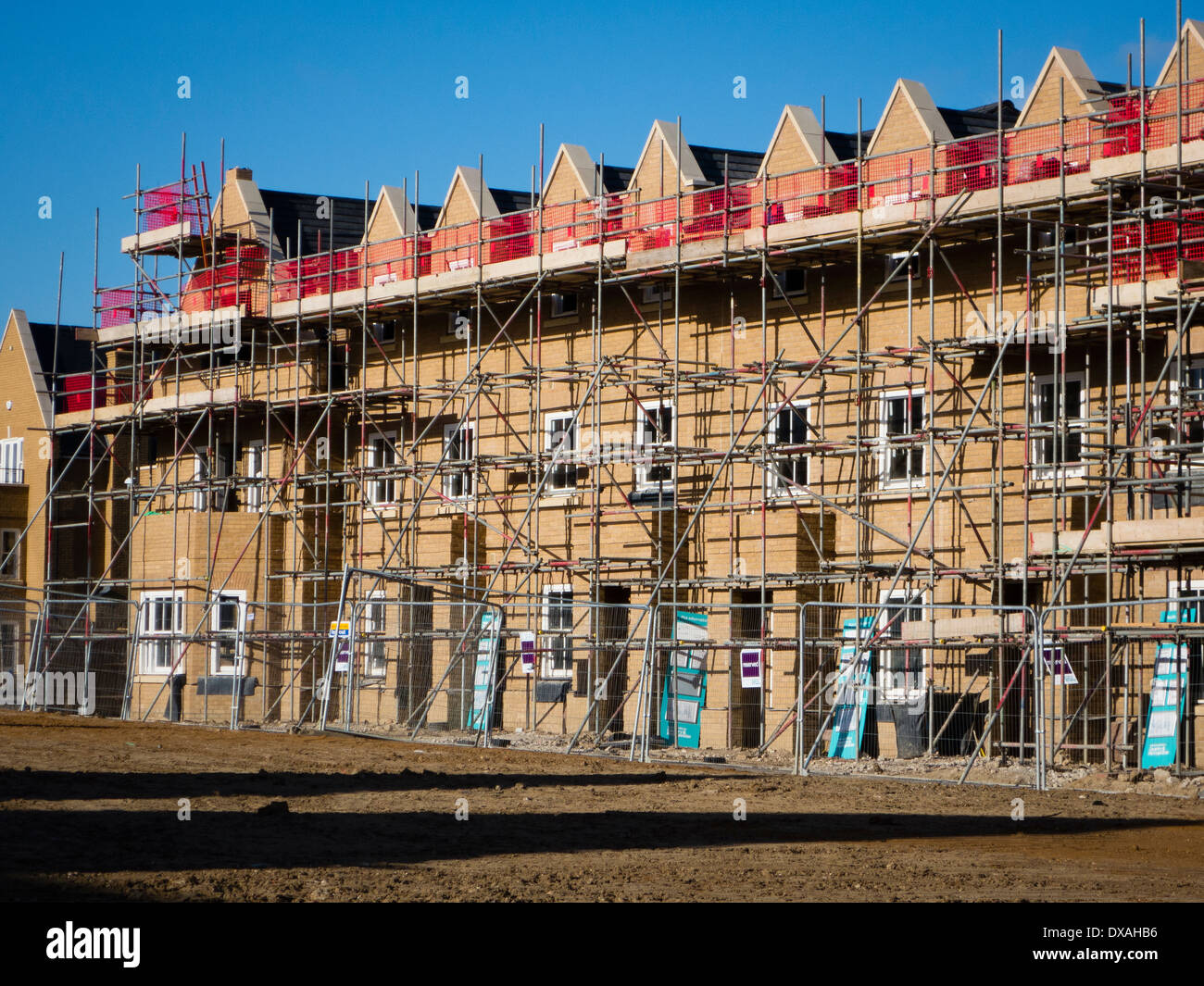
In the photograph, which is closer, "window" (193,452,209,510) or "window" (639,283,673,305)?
"window" (639,283,673,305)

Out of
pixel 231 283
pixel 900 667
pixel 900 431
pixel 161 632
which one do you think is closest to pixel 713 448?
pixel 900 431

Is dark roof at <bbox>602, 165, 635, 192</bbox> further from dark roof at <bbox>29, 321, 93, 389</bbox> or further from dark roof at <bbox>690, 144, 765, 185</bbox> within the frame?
dark roof at <bbox>29, 321, 93, 389</bbox>

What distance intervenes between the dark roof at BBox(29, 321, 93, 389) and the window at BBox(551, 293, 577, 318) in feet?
68.1

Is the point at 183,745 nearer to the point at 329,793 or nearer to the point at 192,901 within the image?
the point at 329,793

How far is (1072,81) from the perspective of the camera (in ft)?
86.0

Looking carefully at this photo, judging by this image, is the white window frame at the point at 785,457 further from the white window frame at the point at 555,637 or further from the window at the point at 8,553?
the window at the point at 8,553

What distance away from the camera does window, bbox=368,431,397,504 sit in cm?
3592

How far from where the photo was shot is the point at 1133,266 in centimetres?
2438

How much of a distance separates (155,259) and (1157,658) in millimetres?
26775

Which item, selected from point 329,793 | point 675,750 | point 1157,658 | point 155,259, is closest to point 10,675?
point 155,259

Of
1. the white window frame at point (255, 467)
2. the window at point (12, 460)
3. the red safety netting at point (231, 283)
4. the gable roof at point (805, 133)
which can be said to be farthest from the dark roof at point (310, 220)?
the gable roof at point (805, 133)

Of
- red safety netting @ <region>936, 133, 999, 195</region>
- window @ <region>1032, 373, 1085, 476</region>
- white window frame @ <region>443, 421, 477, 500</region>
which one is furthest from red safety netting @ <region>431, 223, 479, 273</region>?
window @ <region>1032, 373, 1085, 476</region>

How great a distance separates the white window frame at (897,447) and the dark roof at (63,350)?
28.3 m

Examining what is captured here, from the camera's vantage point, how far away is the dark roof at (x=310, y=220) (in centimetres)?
4244
